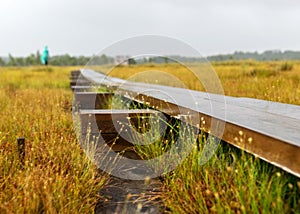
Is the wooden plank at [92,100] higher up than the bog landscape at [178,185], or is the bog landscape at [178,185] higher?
the wooden plank at [92,100]

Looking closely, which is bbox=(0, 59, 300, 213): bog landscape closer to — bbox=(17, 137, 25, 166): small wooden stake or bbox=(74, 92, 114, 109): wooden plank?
bbox=(17, 137, 25, 166): small wooden stake

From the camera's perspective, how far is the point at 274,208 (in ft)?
5.72

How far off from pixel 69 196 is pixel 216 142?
1.12 meters

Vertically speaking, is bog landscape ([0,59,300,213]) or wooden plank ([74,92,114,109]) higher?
wooden plank ([74,92,114,109])

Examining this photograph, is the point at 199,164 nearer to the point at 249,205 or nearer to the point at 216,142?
the point at 216,142

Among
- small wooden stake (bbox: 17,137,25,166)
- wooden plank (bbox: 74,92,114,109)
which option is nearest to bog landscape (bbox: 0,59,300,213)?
small wooden stake (bbox: 17,137,25,166)

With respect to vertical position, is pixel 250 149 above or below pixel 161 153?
above

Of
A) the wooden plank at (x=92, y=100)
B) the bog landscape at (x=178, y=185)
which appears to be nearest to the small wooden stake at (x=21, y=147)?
the bog landscape at (x=178, y=185)

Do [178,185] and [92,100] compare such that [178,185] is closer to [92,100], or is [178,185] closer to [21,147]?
[21,147]

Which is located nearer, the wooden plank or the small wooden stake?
the small wooden stake

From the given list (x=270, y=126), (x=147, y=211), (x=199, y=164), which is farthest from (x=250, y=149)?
(x=147, y=211)

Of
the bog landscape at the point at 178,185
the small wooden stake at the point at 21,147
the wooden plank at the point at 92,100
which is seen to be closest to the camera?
the bog landscape at the point at 178,185

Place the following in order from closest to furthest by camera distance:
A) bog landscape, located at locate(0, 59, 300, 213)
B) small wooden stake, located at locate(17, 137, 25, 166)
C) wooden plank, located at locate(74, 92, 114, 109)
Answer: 1. bog landscape, located at locate(0, 59, 300, 213)
2. small wooden stake, located at locate(17, 137, 25, 166)
3. wooden plank, located at locate(74, 92, 114, 109)

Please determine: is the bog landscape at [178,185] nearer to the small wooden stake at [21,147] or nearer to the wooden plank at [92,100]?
the small wooden stake at [21,147]
